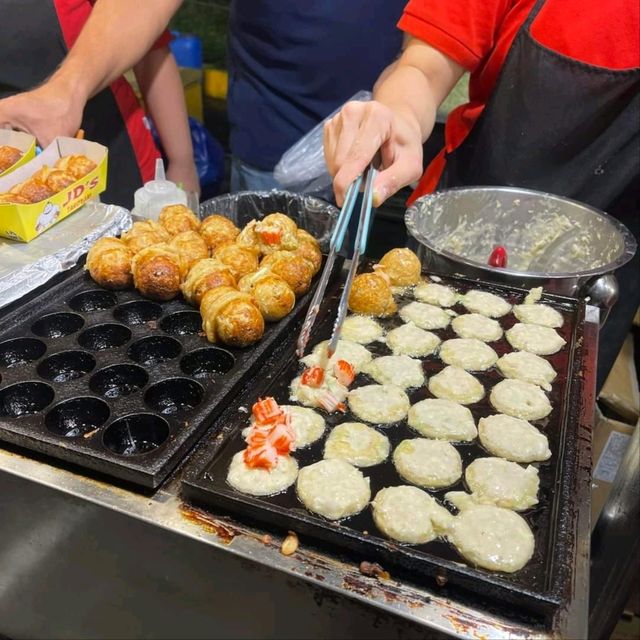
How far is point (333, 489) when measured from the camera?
49.6 inches

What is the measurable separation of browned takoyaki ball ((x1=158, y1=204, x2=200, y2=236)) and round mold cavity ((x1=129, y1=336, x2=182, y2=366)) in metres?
0.55

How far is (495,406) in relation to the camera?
62.2 inches

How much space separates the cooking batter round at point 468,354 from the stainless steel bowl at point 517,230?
390mm

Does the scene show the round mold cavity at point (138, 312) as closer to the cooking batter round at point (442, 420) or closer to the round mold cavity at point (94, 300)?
the round mold cavity at point (94, 300)

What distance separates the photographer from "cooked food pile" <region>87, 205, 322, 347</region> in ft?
5.58

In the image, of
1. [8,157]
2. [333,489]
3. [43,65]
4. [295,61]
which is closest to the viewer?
[333,489]

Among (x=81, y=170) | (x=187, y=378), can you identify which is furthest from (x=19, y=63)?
(x=187, y=378)

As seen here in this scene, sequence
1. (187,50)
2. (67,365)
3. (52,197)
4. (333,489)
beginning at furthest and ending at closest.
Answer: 1. (187,50)
2. (52,197)
3. (67,365)
4. (333,489)

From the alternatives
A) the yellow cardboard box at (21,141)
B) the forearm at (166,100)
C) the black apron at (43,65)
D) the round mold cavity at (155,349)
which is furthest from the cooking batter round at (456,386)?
the forearm at (166,100)

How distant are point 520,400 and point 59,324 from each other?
135 cm

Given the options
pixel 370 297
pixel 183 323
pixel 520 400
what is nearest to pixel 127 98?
pixel 183 323

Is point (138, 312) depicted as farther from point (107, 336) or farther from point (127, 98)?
point (127, 98)

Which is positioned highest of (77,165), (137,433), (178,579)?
(77,165)

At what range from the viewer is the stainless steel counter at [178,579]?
43.6 inches
